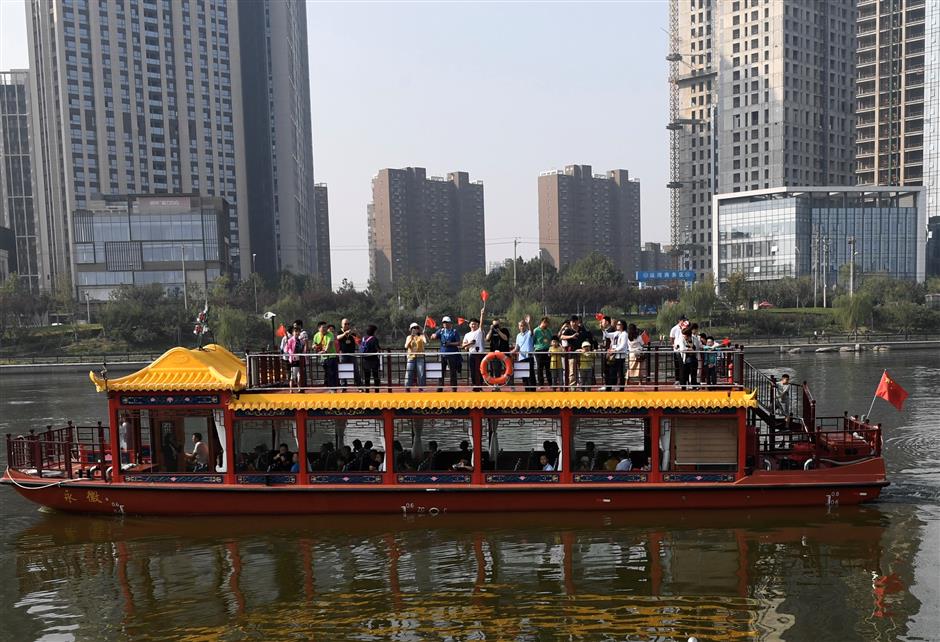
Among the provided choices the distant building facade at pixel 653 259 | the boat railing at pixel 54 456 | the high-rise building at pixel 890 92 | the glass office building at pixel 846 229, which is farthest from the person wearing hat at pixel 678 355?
the distant building facade at pixel 653 259

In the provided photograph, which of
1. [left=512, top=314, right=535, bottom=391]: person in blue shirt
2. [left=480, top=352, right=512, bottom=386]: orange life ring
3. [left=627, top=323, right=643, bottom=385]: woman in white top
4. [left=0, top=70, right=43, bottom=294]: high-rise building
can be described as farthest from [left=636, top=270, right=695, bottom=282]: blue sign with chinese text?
[left=0, top=70, right=43, bottom=294]: high-rise building

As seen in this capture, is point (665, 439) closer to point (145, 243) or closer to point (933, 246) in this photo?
point (145, 243)

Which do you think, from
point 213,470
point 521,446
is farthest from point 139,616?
point 521,446

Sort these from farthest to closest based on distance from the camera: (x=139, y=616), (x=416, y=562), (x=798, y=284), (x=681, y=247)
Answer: (x=681, y=247) < (x=798, y=284) < (x=416, y=562) < (x=139, y=616)

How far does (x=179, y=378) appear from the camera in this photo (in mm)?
14047

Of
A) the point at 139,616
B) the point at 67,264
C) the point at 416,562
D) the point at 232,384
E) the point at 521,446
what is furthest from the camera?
the point at 67,264

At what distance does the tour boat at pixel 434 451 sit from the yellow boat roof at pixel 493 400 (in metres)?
0.03

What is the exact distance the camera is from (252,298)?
7712 centimetres

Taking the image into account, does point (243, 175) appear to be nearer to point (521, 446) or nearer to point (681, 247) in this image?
point (681, 247)

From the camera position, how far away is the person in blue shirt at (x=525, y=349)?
1400 cm

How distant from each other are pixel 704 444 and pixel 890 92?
427ft

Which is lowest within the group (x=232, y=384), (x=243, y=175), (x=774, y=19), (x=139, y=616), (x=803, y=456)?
(x=139, y=616)

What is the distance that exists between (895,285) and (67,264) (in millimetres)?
106745

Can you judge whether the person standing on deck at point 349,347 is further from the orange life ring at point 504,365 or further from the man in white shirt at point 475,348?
the orange life ring at point 504,365
